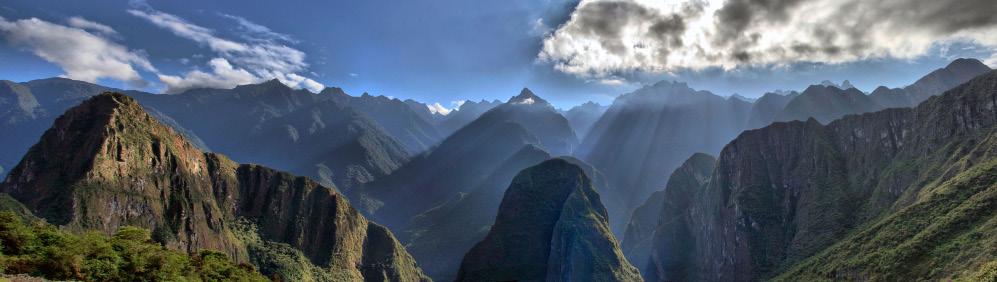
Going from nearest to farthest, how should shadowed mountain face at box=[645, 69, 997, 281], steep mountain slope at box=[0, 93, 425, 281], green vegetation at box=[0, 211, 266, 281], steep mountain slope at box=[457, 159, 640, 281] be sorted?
green vegetation at box=[0, 211, 266, 281], shadowed mountain face at box=[645, 69, 997, 281], steep mountain slope at box=[0, 93, 425, 281], steep mountain slope at box=[457, 159, 640, 281]

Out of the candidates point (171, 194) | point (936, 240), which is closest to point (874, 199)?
point (936, 240)

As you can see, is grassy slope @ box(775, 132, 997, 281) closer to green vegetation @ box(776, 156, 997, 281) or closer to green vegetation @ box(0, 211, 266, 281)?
green vegetation @ box(776, 156, 997, 281)

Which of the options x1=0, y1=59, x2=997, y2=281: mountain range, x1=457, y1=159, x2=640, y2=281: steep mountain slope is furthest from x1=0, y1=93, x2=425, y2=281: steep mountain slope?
x1=457, y1=159, x2=640, y2=281: steep mountain slope

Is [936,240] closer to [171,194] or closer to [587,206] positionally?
[587,206]

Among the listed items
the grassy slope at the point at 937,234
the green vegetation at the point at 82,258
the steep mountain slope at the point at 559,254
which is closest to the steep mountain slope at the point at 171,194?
the steep mountain slope at the point at 559,254

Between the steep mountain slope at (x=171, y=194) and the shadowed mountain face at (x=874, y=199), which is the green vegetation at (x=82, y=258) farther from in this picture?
the shadowed mountain face at (x=874, y=199)

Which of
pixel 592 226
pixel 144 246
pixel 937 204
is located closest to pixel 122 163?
pixel 144 246

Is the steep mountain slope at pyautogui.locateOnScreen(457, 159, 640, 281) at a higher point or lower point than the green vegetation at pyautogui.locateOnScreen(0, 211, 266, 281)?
lower
